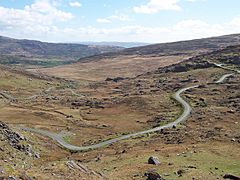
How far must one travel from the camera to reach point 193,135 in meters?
89.1

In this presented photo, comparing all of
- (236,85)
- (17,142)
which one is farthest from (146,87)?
(17,142)

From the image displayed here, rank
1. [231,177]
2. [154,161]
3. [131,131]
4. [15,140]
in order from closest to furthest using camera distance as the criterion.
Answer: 1. [231,177]
2. [154,161]
3. [15,140]
4. [131,131]

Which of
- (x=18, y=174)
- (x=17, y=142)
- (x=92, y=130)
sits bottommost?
(x=92, y=130)

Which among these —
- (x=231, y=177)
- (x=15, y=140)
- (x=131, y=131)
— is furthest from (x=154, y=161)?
(x=131, y=131)

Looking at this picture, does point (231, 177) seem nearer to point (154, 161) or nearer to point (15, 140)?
point (154, 161)

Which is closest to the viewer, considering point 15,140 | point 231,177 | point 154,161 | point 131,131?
point 231,177

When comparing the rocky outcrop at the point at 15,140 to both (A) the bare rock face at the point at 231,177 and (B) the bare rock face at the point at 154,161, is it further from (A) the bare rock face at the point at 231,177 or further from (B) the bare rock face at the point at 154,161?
(A) the bare rock face at the point at 231,177

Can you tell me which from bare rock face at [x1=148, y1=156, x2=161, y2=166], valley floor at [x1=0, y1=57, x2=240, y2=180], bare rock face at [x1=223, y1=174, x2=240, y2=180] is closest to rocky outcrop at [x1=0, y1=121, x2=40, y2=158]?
valley floor at [x1=0, y1=57, x2=240, y2=180]

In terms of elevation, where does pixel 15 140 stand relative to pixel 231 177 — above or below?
below

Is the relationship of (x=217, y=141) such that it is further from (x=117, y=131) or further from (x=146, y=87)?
(x=146, y=87)

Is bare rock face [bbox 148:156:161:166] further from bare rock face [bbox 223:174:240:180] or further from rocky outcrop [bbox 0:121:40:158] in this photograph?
rocky outcrop [bbox 0:121:40:158]

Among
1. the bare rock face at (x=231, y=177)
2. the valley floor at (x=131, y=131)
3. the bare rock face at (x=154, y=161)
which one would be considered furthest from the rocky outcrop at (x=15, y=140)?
the bare rock face at (x=231, y=177)

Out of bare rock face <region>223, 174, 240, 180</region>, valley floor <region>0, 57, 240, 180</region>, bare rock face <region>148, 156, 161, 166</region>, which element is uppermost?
bare rock face <region>223, 174, 240, 180</region>

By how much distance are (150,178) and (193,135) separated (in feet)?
143
